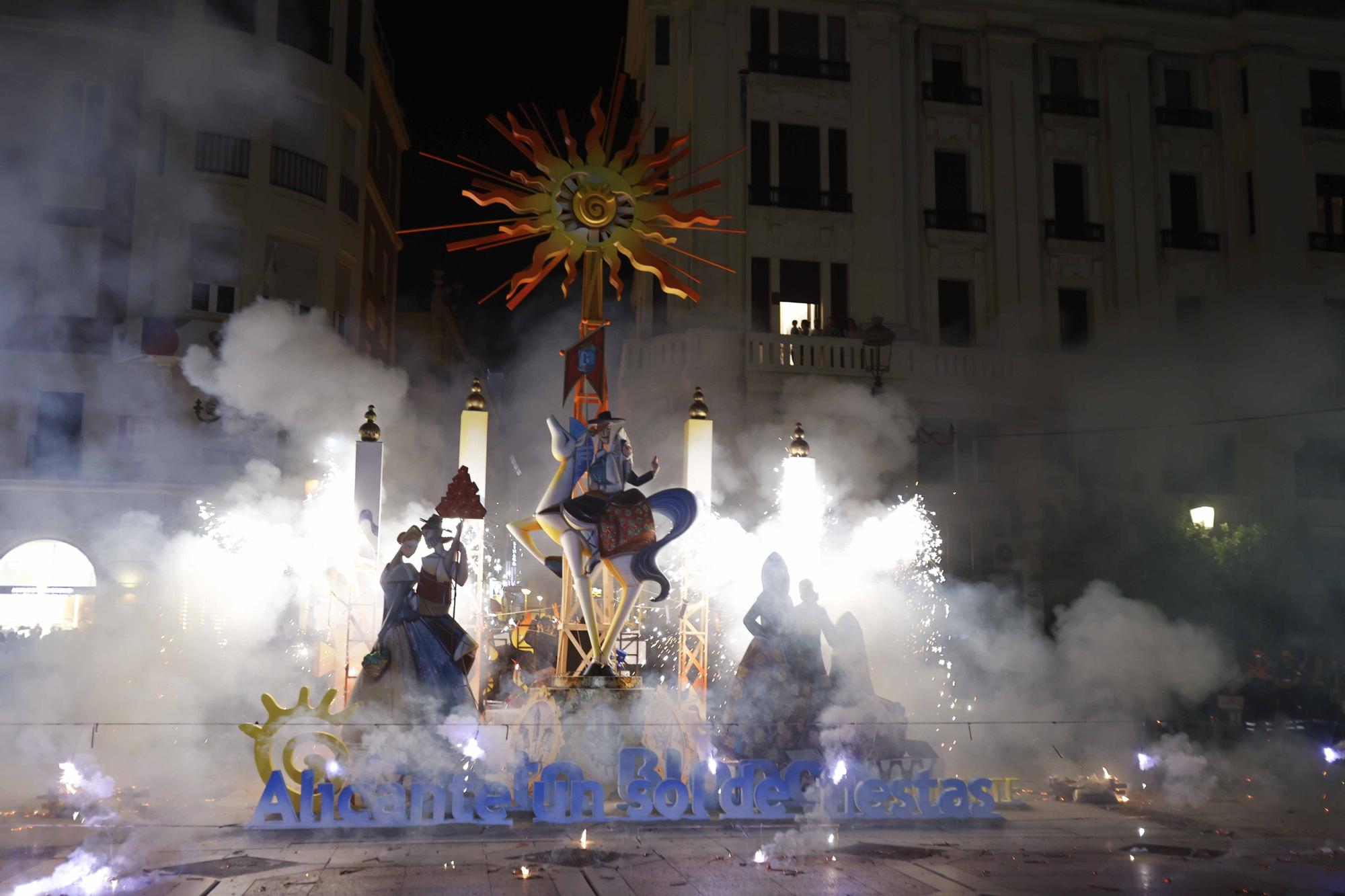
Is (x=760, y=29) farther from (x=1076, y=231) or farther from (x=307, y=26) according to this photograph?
(x=307, y=26)

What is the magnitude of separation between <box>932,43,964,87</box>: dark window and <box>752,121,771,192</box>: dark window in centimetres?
442

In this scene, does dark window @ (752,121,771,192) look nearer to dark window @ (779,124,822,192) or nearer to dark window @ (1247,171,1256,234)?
dark window @ (779,124,822,192)

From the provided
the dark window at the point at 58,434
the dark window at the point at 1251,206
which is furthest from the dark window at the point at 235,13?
the dark window at the point at 1251,206

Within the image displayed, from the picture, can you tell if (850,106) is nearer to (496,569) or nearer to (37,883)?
(496,569)

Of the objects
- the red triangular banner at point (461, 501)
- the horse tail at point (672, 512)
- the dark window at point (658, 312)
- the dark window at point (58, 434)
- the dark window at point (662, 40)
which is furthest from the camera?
the dark window at point (662, 40)

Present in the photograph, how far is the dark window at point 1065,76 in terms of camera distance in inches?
1019

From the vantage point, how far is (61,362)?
822 inches

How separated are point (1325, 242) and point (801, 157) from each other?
11907 millimetres

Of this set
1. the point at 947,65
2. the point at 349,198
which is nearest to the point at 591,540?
the point at 349,198

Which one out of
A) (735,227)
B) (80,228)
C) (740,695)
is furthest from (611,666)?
(80,228)

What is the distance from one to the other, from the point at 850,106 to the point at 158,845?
1930cm

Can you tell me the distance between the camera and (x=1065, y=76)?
1022 inches

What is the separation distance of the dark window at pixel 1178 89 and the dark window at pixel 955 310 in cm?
680

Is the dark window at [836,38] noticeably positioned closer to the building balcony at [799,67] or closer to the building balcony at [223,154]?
the building balcony at [799,67]
